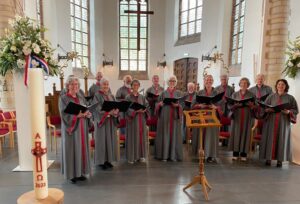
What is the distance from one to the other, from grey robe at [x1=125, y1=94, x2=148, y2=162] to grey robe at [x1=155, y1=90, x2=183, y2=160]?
1.28 feet

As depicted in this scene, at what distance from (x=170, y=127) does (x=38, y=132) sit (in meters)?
3.67

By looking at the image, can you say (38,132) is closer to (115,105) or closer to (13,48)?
(115,105)

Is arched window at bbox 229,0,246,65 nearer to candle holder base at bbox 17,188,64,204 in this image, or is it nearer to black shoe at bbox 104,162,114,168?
black shoe at bbox 104,162,114,168

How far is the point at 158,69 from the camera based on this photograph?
14.4 m

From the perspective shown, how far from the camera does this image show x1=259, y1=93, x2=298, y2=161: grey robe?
467cm

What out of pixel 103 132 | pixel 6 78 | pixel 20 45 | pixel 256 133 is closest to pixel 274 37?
pixel 256 133

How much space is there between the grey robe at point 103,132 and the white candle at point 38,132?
282 centimetres

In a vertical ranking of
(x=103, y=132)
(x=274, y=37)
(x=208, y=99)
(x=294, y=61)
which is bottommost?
(x=103, y=132)

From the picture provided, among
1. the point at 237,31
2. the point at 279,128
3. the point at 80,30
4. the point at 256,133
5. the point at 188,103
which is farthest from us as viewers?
the point at 80,30

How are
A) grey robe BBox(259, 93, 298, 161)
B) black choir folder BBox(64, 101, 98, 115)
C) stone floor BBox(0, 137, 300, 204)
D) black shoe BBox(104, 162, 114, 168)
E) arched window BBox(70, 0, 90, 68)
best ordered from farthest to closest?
1. arched window BBox(70, 0, 90, 68)
2. grey robe BBox(259, 93, 298, 161)
3. black shoe BBox(104, 162, 114, 168)
4. black choir folder BBox(64, 101, 98, 115)
5. stone floor BBox(0, 137, 300, 204)

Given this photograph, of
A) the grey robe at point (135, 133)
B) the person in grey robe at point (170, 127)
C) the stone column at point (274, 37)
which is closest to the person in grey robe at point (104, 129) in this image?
the grey robe at point (135, 133)

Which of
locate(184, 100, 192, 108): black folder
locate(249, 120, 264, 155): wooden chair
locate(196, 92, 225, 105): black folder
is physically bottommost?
locate(249, 120, 264, 155): wooden chair

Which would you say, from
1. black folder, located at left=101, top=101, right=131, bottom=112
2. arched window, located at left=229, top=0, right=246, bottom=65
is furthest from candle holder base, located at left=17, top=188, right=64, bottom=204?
arched window, located at left=229, top=0, right=246, bottom=65

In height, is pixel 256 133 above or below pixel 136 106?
below
